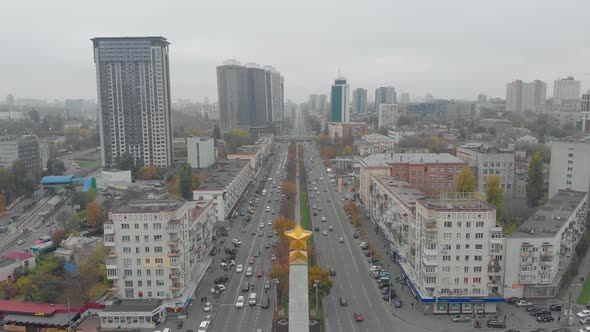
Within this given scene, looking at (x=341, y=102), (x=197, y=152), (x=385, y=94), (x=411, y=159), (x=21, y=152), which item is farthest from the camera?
(x=385, y=94)

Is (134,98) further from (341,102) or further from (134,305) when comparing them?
(341,102)

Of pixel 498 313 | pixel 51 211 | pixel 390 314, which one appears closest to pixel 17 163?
pixel 51 211

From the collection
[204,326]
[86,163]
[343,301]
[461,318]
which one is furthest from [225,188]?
[86,163]

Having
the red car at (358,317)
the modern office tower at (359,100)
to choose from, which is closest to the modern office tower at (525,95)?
the modern office tower at (359,100)

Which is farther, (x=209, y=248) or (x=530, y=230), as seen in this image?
(x=209, y=248)

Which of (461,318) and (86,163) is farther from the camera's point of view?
(86,163)

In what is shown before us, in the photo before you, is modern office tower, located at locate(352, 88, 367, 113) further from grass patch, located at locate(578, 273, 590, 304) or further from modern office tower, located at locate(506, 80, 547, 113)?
grass patch, located at locate(578, 273, 590, 304)

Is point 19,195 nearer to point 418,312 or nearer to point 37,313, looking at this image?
point 37,313

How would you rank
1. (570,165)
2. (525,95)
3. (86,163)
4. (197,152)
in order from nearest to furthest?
(570,165), (197,152), (86,163), (525,95)
